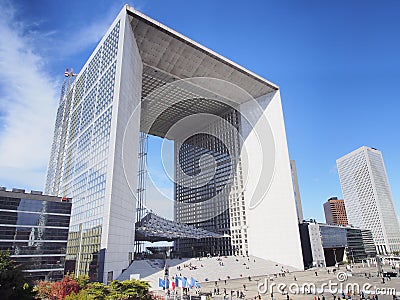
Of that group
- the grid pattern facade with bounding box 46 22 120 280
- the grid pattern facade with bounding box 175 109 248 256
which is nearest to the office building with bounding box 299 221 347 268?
the grid pattern facade with bounding box 175 109 248 256

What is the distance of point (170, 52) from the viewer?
174ft

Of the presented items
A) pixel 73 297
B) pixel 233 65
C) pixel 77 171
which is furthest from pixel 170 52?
pixel 73 297

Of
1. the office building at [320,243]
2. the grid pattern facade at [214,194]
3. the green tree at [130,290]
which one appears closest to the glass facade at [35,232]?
the green tree at [130,290]

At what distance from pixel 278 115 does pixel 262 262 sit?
33.7 m

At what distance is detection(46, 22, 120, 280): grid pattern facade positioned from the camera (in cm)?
3878

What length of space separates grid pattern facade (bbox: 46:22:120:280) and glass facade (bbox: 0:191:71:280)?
2.21m

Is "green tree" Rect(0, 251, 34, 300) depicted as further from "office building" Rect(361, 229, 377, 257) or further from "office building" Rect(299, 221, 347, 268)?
"office building" Rect(361, 229, 377, 257)

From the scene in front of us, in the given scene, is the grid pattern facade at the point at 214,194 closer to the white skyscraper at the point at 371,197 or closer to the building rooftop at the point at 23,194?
the building rooftop at the point at 23,194

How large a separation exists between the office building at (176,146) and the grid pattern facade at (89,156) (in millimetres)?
249

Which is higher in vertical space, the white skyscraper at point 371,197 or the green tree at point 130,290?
the white skyscraper at point 371,197

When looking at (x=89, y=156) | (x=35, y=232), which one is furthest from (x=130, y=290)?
(x=35, y=232)

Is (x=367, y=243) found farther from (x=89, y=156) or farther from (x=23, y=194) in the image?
(x=23, y=194)

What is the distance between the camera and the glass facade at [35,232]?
41.5 metres

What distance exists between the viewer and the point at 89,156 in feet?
155
